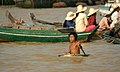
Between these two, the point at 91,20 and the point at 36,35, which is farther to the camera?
the point at 91,20

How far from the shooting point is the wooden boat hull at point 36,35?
13664 mm

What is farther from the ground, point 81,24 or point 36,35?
point 81,24

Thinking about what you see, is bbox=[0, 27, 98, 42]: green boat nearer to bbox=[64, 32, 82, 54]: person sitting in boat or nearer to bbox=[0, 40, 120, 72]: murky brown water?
bbox=[0, 40, 120, 72]: murky brown water

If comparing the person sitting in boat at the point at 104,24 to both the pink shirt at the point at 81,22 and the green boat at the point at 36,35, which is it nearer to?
the pink shirt at the point at 81,22

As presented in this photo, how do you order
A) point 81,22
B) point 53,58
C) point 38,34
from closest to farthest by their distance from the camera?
point 53,58, point 38,34, point 81,22

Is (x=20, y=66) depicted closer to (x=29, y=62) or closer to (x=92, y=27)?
(x=29, y=62)

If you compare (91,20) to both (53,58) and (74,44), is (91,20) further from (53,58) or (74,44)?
(74,44)

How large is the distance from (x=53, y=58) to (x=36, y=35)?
105 inches

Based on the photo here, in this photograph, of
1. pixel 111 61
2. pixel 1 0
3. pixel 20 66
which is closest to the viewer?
pixel 20 66

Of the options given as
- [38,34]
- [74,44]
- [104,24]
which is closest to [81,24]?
[104,24]

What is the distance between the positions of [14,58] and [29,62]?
0.82 m

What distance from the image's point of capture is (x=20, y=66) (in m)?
10.2

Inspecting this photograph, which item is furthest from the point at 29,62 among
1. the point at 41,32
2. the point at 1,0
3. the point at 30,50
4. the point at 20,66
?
the point at 1,0

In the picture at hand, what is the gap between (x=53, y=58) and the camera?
11.2 metres
